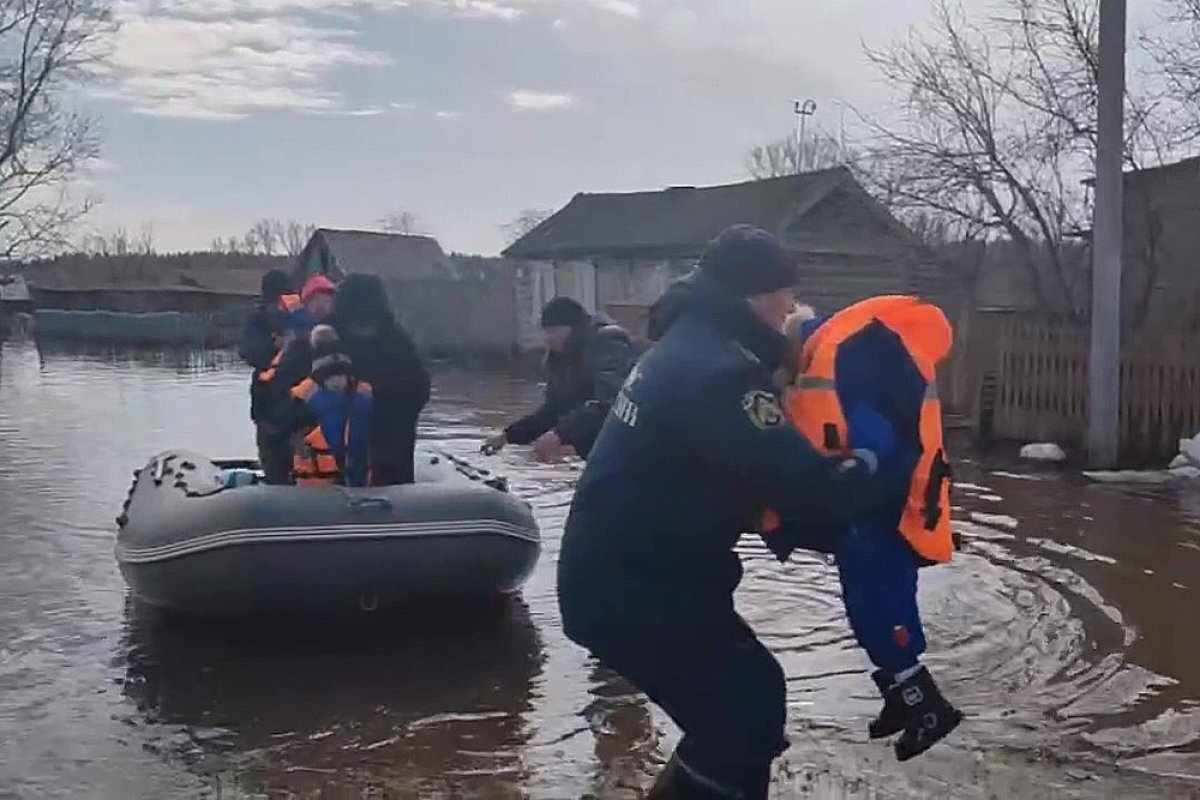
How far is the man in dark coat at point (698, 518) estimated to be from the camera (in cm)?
392

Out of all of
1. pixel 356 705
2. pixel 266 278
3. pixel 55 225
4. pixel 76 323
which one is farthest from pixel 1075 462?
pixel 76 323

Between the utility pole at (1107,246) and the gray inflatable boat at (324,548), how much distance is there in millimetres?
8537

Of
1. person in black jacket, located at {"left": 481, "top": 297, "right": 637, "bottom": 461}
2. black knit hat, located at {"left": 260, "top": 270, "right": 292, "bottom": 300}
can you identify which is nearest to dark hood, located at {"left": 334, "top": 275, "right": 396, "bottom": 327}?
person in black jacket, located at {"left": 481, "top": 297, "right": 637, "bottom": 461}

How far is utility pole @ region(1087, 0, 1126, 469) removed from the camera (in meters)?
14.7

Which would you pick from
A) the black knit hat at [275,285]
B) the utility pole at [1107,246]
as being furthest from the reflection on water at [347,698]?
the utility pole at [1107,246]

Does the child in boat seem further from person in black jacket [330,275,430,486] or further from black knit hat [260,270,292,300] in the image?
black knit hat [260,270,292,300]

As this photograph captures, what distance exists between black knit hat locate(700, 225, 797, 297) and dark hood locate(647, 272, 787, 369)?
0.04 meters

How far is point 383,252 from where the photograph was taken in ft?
174

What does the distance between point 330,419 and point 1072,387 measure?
10.4m

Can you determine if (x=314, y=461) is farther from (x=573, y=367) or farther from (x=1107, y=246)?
(x=1107, y=246)

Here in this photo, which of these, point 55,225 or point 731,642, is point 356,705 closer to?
point 731,642

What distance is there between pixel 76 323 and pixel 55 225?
8.24 metres

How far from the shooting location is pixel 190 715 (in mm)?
6824

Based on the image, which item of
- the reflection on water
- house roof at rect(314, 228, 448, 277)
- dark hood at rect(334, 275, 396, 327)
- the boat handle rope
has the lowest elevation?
the reflection on water
